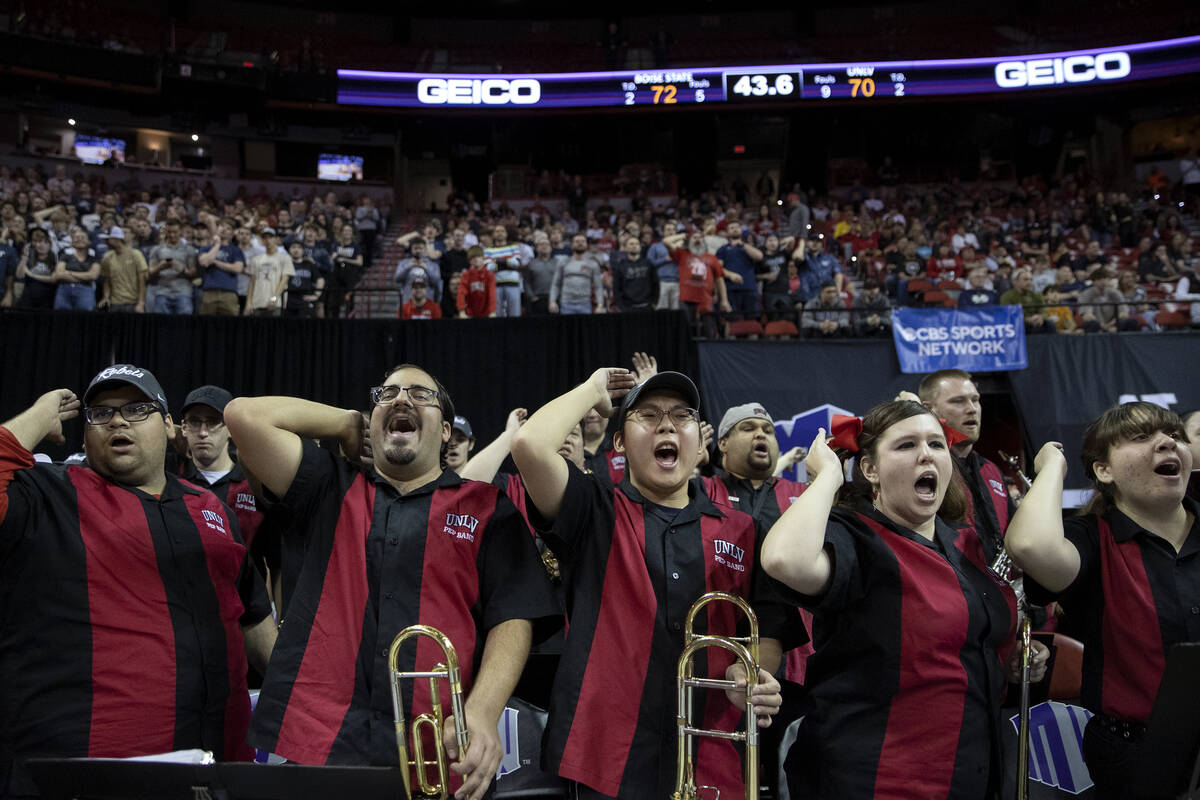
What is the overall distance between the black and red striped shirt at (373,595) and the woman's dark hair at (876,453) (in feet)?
3.35

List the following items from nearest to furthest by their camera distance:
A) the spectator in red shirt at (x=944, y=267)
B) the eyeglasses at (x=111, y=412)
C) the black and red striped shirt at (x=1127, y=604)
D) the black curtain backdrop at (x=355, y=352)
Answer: the black and red striped shirt at (x=1127, y=604) → the eyeglasses at (x=111, y=412) → the black curtain backdrop at (x=355, y=352) → the spectator in red shirt at (x=944, y=267)

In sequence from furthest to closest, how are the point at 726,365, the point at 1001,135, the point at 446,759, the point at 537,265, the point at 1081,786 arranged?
1. the point at 1001,135
2. the point at 537,265
3. the point at 726,365
4. the point at 1081,786
5. the point at 446,759

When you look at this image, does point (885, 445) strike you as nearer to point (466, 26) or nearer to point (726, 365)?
point (726, 365)

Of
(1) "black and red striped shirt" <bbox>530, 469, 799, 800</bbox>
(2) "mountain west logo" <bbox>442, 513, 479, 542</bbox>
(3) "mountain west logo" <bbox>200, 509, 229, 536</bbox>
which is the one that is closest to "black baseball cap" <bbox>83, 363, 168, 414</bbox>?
(3) "mountain west logo" <bbox>200, 509, 229, 536</bbox>

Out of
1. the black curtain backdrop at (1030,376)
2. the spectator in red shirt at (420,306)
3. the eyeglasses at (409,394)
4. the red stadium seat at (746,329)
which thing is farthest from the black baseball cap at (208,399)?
the red stadium seat at (746,329)

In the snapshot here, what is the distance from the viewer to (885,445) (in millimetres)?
2652

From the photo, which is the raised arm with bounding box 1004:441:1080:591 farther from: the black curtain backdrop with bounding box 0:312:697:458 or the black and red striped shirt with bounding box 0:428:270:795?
the black curtain backdrop with bounding box 0:312:697:458

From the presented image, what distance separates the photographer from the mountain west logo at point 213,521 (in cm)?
304

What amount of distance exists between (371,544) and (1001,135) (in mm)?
27834

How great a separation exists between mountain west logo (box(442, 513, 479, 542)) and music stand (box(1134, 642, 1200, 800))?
1.90 meters

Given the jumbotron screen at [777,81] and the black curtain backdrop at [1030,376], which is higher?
the jumbotron screen at [777,81]

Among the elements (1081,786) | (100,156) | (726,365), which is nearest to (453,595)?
(1081,786)

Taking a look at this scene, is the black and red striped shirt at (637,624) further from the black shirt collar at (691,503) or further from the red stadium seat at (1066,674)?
the red stadium seat at (1066,674)

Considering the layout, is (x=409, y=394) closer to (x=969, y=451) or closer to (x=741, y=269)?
(x=969, y=451)
